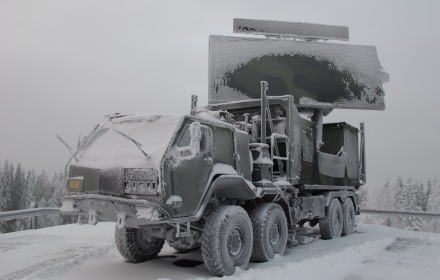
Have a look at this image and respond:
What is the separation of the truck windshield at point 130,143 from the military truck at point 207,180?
0.02 meters

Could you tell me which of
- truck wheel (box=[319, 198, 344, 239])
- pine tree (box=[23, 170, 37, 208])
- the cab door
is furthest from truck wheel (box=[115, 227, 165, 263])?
pine tree (box=[23, 170, 37, 208])

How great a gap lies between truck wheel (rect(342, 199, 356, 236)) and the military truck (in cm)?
146

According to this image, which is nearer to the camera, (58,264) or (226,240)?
(226,240)

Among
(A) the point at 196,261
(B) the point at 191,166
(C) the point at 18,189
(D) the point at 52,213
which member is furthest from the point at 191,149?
(C) the point at 18,189

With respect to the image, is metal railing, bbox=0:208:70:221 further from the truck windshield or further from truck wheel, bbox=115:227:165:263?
Result: the truck windshield

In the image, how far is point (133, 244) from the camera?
7500 millimetres

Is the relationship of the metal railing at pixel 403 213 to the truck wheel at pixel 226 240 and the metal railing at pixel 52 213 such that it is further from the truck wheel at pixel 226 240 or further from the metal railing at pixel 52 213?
the truck wheel at pixel 226 240

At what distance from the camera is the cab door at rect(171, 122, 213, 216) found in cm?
582

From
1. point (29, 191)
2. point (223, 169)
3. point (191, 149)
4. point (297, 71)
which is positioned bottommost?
point (29, 191)

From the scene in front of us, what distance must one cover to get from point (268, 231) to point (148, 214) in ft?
9.67

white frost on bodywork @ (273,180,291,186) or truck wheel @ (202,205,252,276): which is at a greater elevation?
white frost on bodywork @ (273,180,291,186)

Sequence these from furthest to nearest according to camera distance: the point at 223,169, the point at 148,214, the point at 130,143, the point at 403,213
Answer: the point at 403,213, the point at 223,169, the point at 130,143, the point at 148,214

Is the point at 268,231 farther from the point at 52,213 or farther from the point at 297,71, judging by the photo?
the point at 297,71

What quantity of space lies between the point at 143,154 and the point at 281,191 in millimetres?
3544
